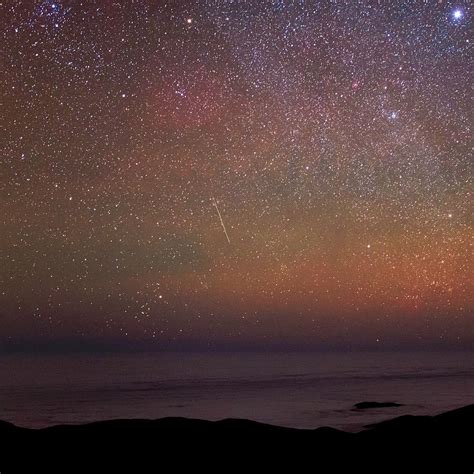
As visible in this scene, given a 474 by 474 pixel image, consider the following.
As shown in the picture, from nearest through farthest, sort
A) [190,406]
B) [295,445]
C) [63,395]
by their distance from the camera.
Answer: [295,445]
[190,406]
[63,395]

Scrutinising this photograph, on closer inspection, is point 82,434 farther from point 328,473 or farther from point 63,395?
point 63,395

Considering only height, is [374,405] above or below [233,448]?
below

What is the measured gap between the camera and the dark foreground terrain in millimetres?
11484

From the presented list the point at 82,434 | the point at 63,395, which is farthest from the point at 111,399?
the point at 82,434

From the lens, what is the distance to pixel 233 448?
12.5 meters

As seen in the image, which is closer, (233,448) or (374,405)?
(233,448)

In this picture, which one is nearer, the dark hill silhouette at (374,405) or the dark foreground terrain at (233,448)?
the dark foreground terrain at (233,448)

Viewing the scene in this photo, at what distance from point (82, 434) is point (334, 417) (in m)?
15.5

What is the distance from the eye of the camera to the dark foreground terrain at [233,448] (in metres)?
11.5

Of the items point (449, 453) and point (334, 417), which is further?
point (334, 417)

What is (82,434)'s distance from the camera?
1310cm

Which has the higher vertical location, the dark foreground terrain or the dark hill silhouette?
the dark foreground terrain

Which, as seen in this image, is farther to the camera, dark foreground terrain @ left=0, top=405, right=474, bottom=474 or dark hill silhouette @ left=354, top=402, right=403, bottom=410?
dark hill silhouette @ left=354, top=402, right=403, bottom=410

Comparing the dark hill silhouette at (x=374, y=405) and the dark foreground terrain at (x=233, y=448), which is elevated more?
the dark foreground terrain at (x=233, y=448)
